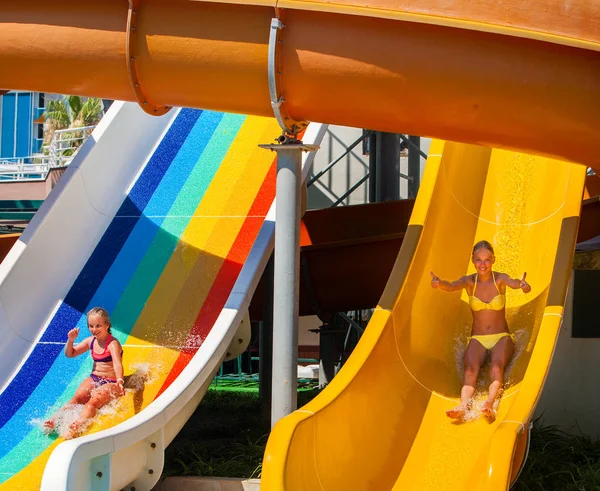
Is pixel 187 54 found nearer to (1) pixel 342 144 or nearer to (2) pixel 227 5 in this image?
(2) pixel 227 5

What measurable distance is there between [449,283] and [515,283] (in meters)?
0.48

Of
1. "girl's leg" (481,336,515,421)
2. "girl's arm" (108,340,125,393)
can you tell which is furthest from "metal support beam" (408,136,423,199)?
"girl's arm" (108,340,125,393)

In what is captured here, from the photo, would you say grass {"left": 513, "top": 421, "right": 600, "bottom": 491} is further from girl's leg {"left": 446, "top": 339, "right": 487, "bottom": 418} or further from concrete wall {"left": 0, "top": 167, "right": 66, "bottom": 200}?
concrete wall {"left": 0, "top": 167, "right": 66, "bottom": 200}

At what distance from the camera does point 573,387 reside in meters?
8.05

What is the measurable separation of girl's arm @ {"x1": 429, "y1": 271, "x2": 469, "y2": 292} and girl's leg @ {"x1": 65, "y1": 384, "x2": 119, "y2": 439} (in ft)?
7.95

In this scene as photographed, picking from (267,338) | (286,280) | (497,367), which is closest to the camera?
(286,280)

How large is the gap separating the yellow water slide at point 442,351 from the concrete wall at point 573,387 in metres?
1.11

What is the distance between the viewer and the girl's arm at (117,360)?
22.1ft

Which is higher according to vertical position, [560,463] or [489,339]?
[489,339]

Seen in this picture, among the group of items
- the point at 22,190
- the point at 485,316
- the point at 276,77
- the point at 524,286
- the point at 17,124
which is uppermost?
the point at 17,124

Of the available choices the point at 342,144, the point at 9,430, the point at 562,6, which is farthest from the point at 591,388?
the point at 342,144

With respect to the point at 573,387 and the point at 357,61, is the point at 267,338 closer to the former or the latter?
the point at 573,387

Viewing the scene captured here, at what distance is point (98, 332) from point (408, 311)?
2307 mm

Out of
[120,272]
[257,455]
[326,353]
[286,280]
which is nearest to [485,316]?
[286,280]
